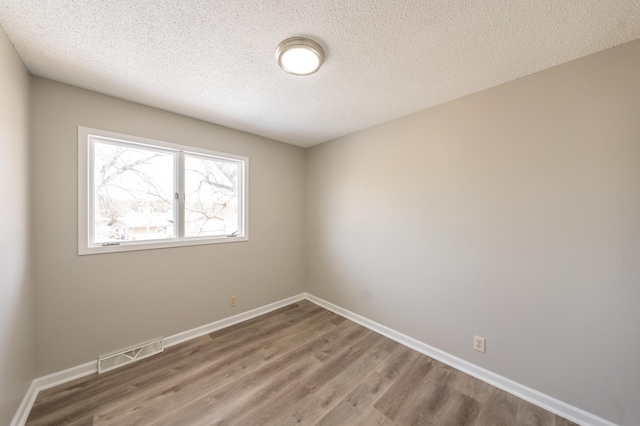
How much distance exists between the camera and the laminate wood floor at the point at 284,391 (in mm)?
1501

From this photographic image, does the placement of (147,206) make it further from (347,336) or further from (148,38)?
(347,336)

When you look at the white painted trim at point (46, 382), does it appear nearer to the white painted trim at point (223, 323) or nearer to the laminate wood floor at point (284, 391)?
the laminate wood floor at point (284, 391)

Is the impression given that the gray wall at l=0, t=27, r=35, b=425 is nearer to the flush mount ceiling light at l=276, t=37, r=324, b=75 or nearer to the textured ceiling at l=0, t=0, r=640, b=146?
the textured ceiling at l=0, t=0, r=640, b=146

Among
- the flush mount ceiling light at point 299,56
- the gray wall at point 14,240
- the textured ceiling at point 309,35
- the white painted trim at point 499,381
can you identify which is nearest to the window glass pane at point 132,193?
the gray wall at point 14,240

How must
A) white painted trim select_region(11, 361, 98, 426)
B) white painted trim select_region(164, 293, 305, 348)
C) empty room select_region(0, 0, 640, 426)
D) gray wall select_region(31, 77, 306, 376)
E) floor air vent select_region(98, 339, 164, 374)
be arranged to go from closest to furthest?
empty room select_region(0, 0, 640, 426), white painted trim select_region(11, 361, 98, 426), gray wall select_region(31, 77, 306, 376), floor air vent select_region(98, 339, 164, 374), white painted trim select_region(164, 293, 305, 348)

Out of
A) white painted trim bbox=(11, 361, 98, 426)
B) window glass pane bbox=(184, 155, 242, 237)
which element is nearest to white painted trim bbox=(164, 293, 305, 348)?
white painted trim bbox=(11, 361, 98, 426)

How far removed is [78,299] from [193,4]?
2347 mm

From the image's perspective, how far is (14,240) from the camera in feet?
4.58

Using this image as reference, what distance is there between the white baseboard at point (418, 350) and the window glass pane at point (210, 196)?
1085 mm

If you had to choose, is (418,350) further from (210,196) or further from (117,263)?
(117,263)

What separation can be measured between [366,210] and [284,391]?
1.95 meters

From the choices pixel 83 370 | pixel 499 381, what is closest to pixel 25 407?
pixel 83 370

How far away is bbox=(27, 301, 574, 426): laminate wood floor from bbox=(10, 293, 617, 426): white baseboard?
5 cm

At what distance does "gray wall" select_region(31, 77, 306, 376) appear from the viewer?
1732 mm
